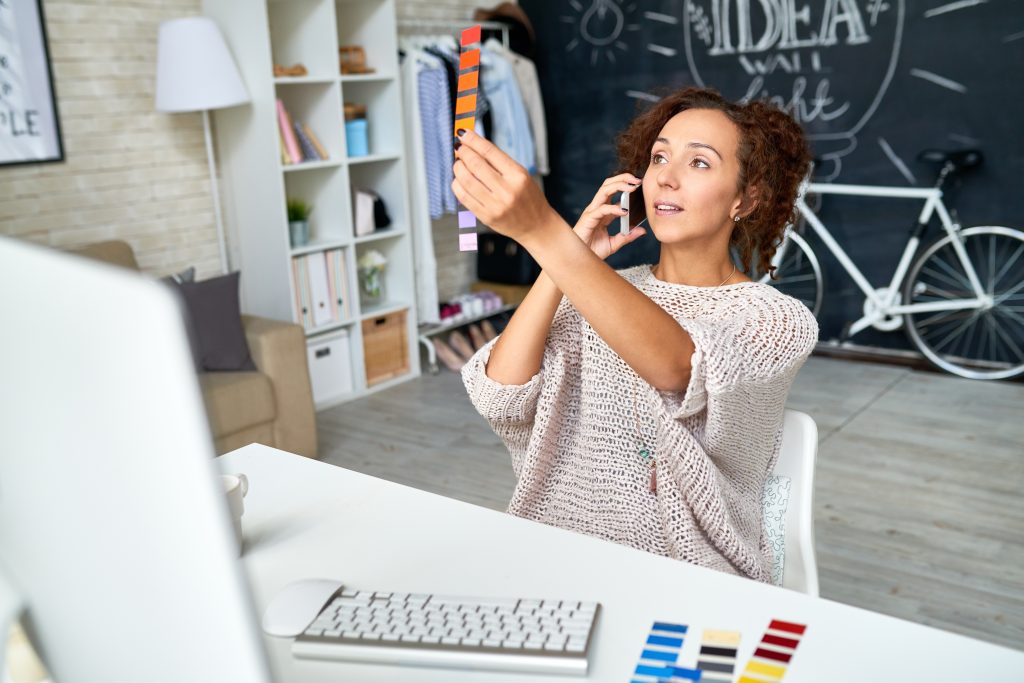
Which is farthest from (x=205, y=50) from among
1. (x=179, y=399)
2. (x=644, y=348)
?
(x=179, y=399)

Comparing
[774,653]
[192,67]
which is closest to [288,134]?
[192,67]

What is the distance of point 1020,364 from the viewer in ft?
13.8

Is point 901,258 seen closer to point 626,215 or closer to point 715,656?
point 626,215

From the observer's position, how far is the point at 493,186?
974 millimetres

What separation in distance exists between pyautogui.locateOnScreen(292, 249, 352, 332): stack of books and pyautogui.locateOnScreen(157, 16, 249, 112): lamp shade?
750mm

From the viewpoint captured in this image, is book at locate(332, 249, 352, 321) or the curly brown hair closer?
the curly brown hair

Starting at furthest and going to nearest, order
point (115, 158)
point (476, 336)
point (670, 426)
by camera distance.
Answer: point (476, 336) < point (115, 158) < point (670, 426)

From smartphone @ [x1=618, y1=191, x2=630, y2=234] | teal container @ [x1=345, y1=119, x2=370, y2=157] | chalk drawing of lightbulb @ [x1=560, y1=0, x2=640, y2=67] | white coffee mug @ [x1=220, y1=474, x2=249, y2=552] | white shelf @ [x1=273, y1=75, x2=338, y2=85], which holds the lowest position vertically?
white coffee mug @ [x1=220, y1=474, x2=249, y2=552]

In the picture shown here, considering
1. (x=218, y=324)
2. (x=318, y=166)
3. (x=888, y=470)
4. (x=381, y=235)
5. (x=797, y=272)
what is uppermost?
(x=318, y=166)

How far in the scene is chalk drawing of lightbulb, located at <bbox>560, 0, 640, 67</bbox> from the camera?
5062mm

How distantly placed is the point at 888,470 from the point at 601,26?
9.80 feet

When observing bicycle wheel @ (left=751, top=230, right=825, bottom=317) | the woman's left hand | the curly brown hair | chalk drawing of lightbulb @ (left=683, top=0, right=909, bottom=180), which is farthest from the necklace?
bicycle wheel @ (left=751, top=230, right=825, bottom=317)

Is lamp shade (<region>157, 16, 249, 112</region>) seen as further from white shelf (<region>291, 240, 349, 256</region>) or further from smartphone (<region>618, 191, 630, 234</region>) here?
smartphone (<region>618, 191, 630, 234</region>)

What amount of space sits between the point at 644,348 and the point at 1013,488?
2.37m
